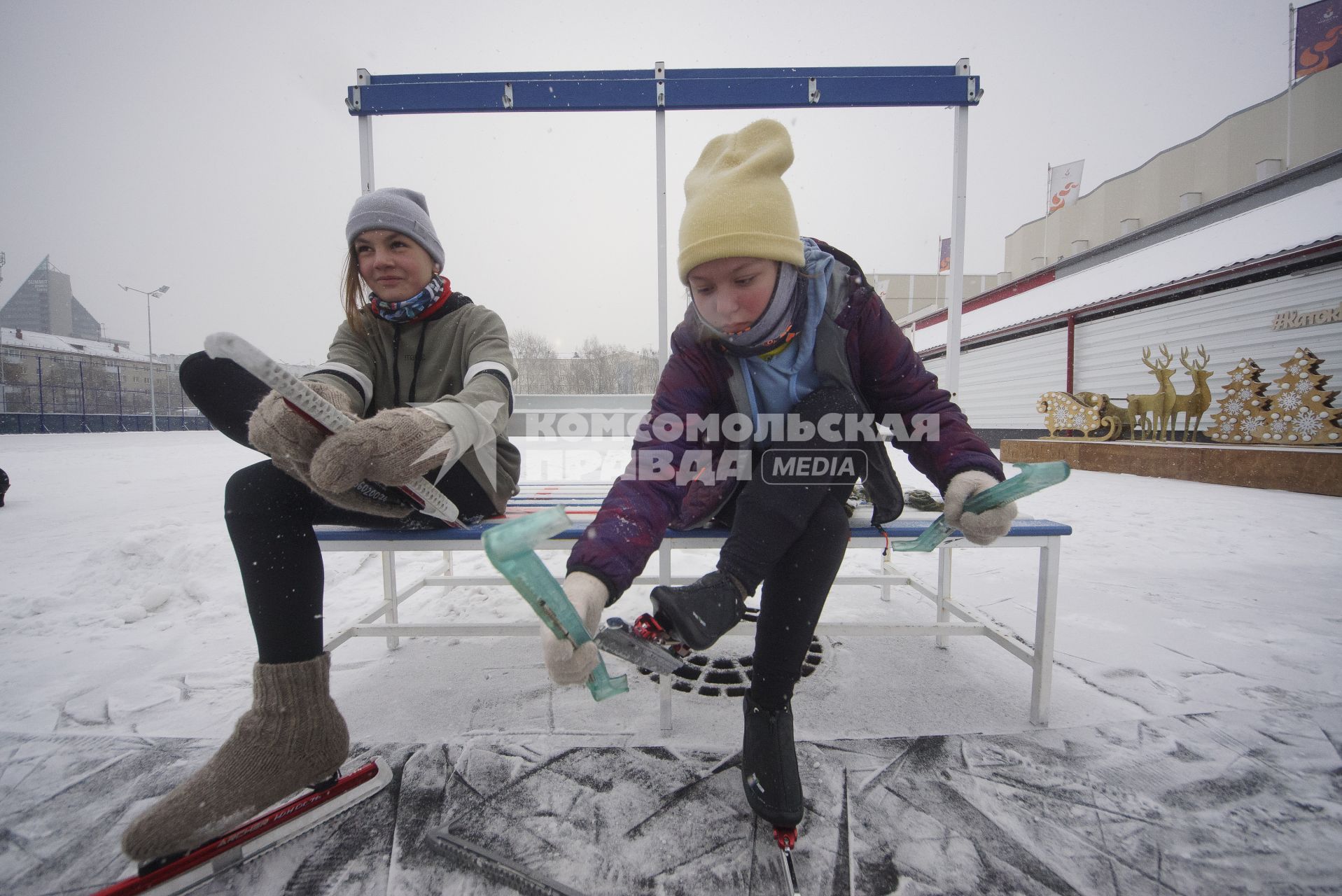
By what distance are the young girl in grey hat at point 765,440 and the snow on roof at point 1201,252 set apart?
7.59 meters

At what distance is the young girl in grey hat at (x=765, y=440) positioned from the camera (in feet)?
3.38

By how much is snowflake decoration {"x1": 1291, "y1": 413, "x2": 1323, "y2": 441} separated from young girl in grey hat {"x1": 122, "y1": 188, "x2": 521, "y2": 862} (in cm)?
702

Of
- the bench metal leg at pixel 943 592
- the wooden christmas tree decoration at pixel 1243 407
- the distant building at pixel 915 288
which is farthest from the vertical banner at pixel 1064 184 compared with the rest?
the bench metal leg at pixel 943 592

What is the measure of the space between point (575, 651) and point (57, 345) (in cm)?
5411

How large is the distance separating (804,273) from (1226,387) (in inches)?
268

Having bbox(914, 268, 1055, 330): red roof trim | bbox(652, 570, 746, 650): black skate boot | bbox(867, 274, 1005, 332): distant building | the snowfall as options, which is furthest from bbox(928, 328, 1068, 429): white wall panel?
bbox(867, 274, 1005, 332): distant building

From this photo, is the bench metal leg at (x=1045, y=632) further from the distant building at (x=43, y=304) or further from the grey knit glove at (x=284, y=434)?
the distant building at (x=43, y=304)

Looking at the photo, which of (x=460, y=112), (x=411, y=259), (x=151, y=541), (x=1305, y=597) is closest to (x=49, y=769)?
(x=411, y=259)

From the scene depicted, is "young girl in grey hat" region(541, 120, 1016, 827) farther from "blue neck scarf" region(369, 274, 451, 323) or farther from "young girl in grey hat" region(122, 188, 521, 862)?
"blue neck scarf" region(369, 274, 451, 323)

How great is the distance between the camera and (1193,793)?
1.21 metres

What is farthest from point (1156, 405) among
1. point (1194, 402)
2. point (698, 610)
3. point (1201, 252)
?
point (698, 610)

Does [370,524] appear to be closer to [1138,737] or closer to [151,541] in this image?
[1138,737]

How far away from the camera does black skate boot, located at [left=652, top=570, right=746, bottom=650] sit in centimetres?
89

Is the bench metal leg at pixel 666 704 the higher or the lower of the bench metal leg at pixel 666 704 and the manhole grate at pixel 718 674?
the higher
